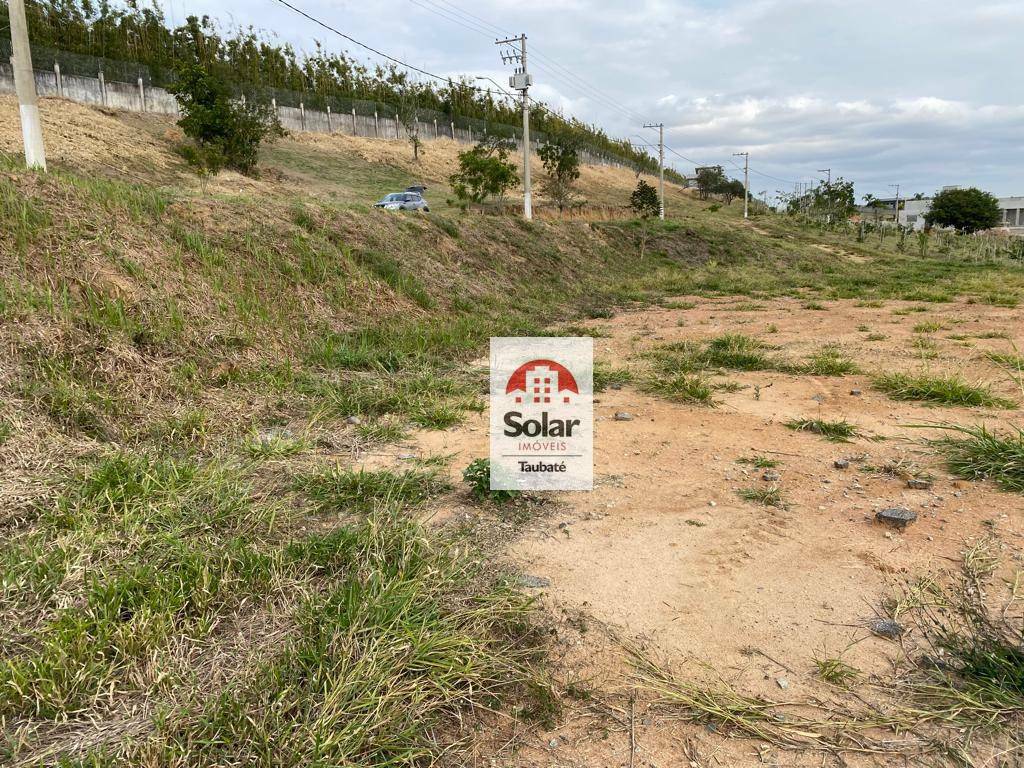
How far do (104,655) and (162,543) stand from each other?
65cm

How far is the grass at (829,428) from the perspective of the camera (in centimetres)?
400

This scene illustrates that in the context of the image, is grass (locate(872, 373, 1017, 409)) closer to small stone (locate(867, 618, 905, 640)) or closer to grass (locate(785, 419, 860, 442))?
grass (locate(785, 419, 860, 442))

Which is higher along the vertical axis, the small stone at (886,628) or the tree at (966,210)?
the tree at (966,210)

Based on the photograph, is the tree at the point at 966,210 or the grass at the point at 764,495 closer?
the grass at the point at 764,495

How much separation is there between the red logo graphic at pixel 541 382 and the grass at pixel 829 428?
69.0 inches

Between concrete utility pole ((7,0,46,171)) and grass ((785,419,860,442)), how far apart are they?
8.83m

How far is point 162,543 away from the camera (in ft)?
8.03

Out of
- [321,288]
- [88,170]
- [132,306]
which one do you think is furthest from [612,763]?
[88,170]
